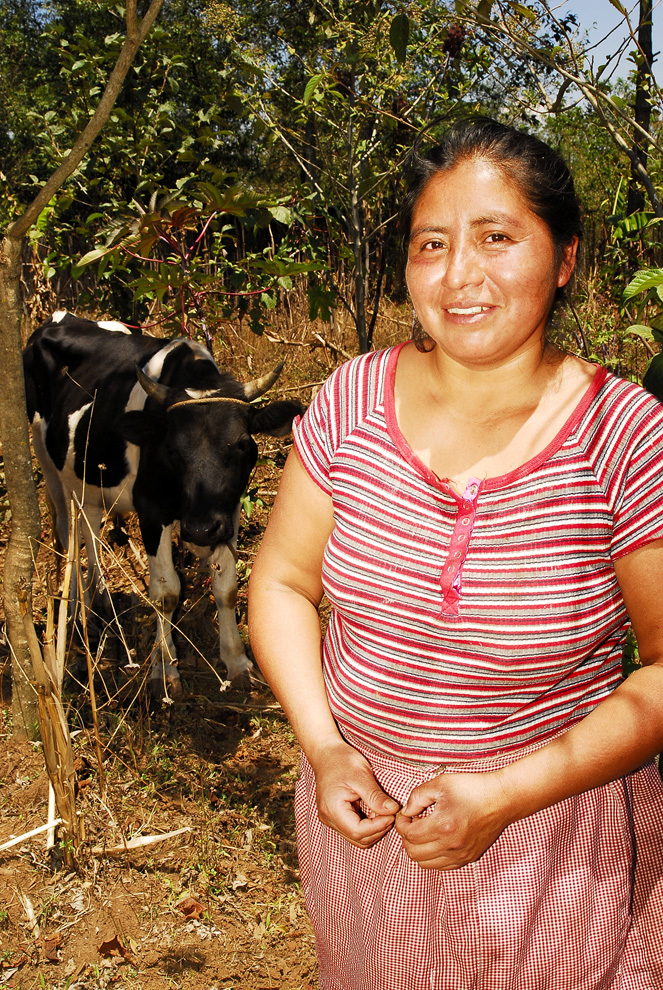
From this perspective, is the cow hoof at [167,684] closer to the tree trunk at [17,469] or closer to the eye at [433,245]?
the tree trunk at [17,469]

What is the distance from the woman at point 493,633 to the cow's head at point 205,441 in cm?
255

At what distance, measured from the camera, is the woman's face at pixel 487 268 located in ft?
4.78

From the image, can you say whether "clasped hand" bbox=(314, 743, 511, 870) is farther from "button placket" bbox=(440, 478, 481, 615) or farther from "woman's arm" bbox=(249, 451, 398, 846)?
"button placket" bbox=(440, 478, 481, 615)

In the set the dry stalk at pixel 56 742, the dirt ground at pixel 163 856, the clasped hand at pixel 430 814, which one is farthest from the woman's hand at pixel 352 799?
the dry stalk at pixel 56 742

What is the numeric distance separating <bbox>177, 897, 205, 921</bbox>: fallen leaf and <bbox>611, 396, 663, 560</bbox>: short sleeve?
7.39ft

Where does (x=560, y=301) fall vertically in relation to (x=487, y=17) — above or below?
below

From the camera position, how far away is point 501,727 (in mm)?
1469

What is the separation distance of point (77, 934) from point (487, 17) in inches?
A: 134

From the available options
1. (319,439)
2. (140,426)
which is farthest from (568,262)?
(140,426)

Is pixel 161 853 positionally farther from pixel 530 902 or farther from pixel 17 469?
pixel 530 902

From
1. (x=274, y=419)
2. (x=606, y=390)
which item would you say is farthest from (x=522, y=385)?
(x=274, y=419)

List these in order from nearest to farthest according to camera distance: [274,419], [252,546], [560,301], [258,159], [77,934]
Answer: [560,301] → [77,934] → [274,419] → [252,546] → [258,159]

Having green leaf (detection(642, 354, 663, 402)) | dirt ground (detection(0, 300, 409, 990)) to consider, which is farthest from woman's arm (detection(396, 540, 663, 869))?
dirt ground (detection(0, 300, 409, 990))

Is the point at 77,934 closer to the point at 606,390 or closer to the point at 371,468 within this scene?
the point at 371,468
